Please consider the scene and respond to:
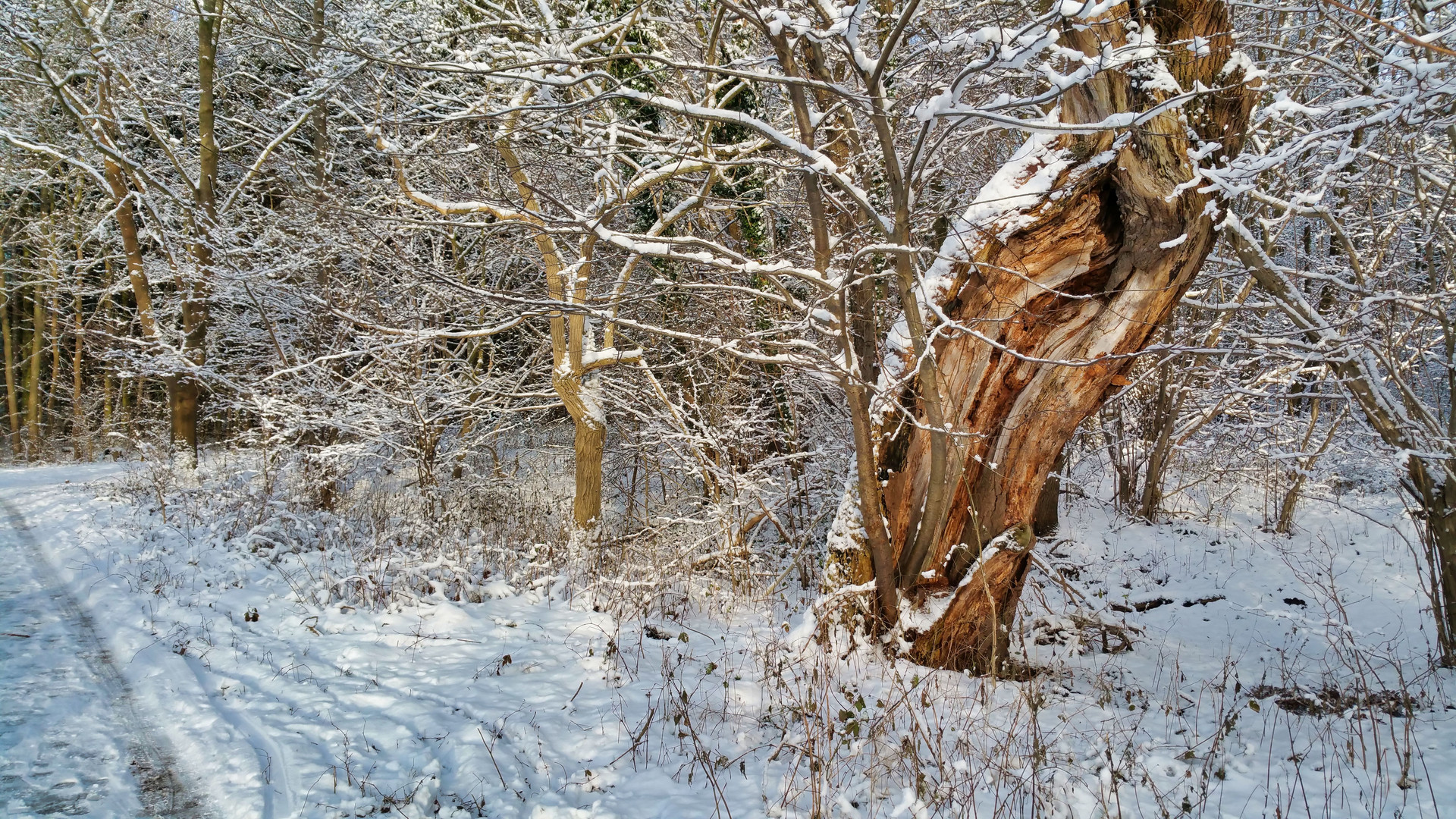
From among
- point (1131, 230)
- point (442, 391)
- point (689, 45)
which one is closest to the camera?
point (1131, 230)

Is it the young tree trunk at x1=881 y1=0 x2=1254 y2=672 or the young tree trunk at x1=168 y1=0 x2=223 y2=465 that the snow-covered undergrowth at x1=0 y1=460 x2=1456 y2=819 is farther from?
the young tree trunk at x1=168 y1=0 x2=223 y2=465

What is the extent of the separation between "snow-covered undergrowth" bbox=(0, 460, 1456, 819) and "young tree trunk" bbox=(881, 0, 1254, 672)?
64 centimetres

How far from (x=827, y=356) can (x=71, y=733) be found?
390cm

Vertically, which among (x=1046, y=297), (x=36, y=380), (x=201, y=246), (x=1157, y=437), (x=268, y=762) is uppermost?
(x=201, y=246)

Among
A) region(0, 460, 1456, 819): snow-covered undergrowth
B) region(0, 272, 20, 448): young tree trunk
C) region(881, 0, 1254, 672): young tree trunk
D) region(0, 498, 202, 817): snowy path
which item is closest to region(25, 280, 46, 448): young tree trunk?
region(0, 272, 20, 448): young tree trunk

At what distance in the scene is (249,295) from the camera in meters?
10.5

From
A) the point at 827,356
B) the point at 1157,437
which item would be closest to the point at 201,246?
the point at 827,356

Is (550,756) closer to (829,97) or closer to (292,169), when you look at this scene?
(829,97)

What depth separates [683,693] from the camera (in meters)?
3.83

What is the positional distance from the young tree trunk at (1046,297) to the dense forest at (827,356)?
0.09 ft

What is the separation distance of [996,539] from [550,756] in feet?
9.40

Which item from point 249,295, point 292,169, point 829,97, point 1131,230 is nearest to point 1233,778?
point 1131,230

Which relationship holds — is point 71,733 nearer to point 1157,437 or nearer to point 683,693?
point 683,693

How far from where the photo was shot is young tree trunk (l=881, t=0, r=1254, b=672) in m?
4.09
